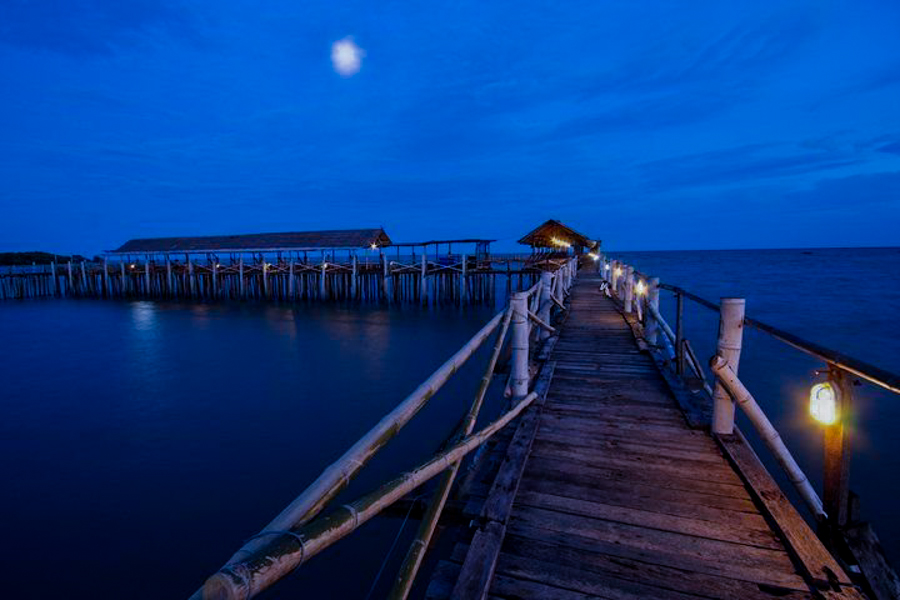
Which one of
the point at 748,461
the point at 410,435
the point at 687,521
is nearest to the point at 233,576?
the point at 687,521

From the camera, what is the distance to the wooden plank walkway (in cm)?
227

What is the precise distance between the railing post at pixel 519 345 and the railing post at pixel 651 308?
339 cm

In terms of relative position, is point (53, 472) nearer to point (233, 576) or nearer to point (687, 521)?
point (233, 576)

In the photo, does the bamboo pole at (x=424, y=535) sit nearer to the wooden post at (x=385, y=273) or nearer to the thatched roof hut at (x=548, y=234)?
the wooden post at (x=385, y=273)

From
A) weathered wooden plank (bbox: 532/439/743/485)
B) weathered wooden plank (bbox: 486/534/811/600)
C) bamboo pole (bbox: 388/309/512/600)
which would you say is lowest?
weathered wooden plank (bbox: 486/534/811/600)

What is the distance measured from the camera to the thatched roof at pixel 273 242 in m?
33.7

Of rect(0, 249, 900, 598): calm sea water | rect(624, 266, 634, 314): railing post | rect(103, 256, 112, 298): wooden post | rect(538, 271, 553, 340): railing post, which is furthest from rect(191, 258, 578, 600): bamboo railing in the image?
rect(103, 256, 112, 298): wooden post

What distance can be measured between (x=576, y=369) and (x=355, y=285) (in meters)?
26.2

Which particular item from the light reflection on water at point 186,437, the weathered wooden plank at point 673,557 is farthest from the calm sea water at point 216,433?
the weathered wooden plank at point 673,557

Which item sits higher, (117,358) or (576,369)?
(576,369)

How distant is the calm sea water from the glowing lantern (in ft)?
11.9

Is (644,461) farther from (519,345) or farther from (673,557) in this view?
(519,345)

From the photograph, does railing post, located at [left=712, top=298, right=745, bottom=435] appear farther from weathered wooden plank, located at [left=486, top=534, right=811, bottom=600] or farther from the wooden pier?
weathered wooden plank, located at [left=486, top=534, right=811, bottom=600]

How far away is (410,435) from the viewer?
29.8 ft
